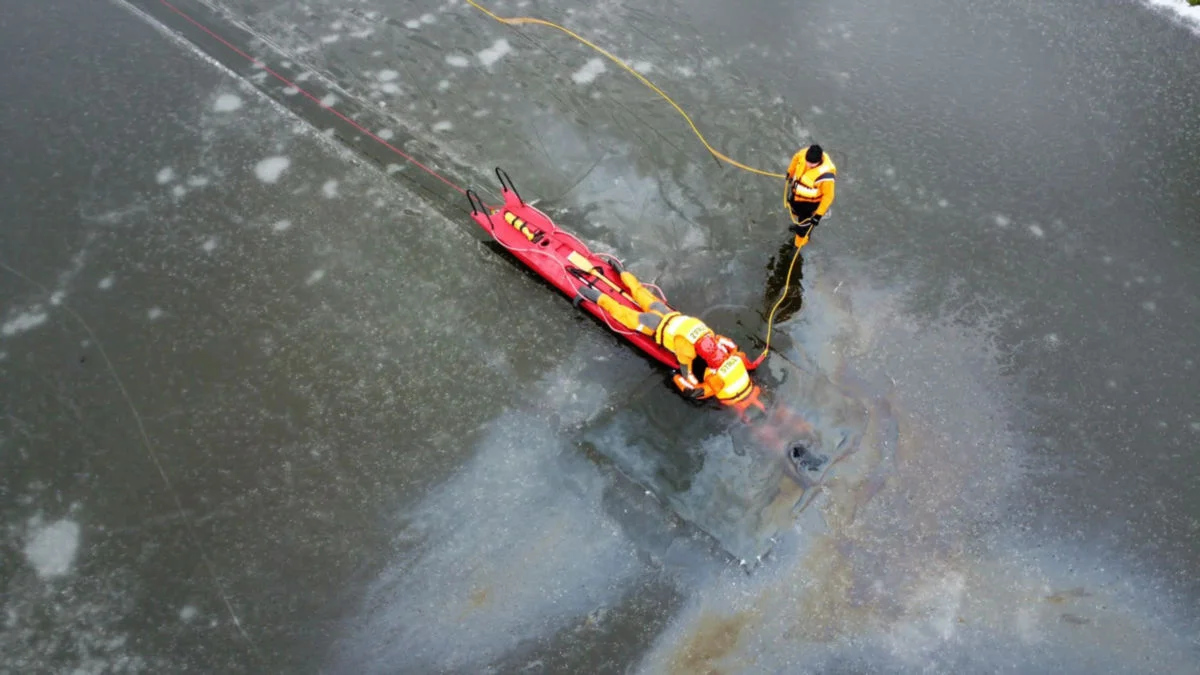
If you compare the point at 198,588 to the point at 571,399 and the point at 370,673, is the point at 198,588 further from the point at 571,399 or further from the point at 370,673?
the point at 571,399

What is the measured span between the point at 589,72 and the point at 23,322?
4692mm

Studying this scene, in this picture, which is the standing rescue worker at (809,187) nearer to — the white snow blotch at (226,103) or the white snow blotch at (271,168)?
the white snow blotch at (271,168)

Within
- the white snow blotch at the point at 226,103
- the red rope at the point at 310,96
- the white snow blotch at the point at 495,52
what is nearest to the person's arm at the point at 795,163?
the red rope at the point at 310,96

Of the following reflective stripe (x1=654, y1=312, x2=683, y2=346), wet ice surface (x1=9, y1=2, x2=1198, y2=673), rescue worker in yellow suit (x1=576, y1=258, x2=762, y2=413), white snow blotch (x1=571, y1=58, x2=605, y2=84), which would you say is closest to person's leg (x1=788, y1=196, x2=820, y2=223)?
wet ice surface (x1=9, y1=2, x2=1198, y2=673)

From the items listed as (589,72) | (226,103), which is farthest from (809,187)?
(226,103)

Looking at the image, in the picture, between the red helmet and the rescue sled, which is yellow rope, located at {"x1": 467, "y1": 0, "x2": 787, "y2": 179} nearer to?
the rescue sled

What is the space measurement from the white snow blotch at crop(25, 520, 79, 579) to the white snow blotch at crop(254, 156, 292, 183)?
2.80 meters

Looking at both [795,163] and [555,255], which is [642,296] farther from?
[795,163]

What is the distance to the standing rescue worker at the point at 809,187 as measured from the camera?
190 inches

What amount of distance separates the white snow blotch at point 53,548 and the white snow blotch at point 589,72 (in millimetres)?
4932

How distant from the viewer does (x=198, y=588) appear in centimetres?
428

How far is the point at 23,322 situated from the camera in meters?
5.15

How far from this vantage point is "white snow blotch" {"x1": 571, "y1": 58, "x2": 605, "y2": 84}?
653cm

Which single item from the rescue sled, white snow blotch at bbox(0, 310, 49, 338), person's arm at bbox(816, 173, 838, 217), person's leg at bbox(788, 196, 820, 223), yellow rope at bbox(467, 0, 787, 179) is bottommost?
white snow blotch at bbox(0, 310, 49, 338)
